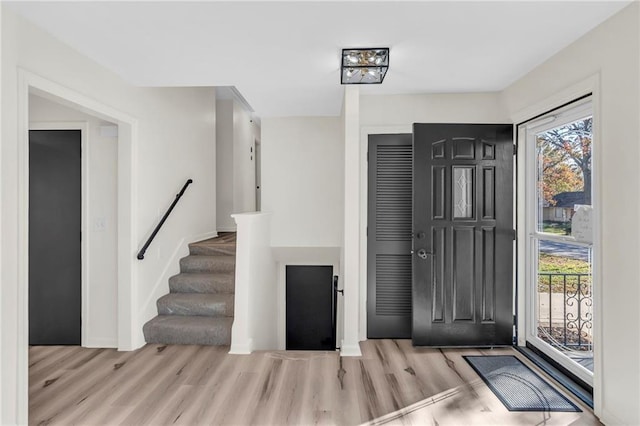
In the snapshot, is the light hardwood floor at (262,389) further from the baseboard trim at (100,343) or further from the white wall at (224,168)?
the white wall at (224,168)

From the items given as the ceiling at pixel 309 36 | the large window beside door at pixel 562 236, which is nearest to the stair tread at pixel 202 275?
the ceiling at pixel 309 36

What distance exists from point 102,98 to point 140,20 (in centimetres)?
104

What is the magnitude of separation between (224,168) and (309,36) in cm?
404

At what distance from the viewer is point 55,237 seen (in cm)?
334

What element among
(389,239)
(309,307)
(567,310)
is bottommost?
(309,307)

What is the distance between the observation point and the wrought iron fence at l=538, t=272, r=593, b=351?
279 cm

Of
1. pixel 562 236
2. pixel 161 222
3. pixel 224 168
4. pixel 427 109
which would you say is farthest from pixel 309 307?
pixel 562 236

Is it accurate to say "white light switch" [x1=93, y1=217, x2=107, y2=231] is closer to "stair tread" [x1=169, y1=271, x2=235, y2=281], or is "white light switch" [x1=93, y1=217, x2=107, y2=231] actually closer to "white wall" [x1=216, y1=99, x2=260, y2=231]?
"stair tread" [x1=169, y1=271, x2=235, y2=281]

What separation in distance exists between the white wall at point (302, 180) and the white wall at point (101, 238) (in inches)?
71.4

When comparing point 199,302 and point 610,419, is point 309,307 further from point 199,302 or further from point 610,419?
point 610,419

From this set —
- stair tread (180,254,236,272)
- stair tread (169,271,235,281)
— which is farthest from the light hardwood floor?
stair tread (180,254,236,272)

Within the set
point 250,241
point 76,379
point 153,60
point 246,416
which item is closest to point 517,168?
point 250,241

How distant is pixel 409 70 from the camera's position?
284 cm

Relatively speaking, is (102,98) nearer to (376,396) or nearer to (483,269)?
(376,396)
